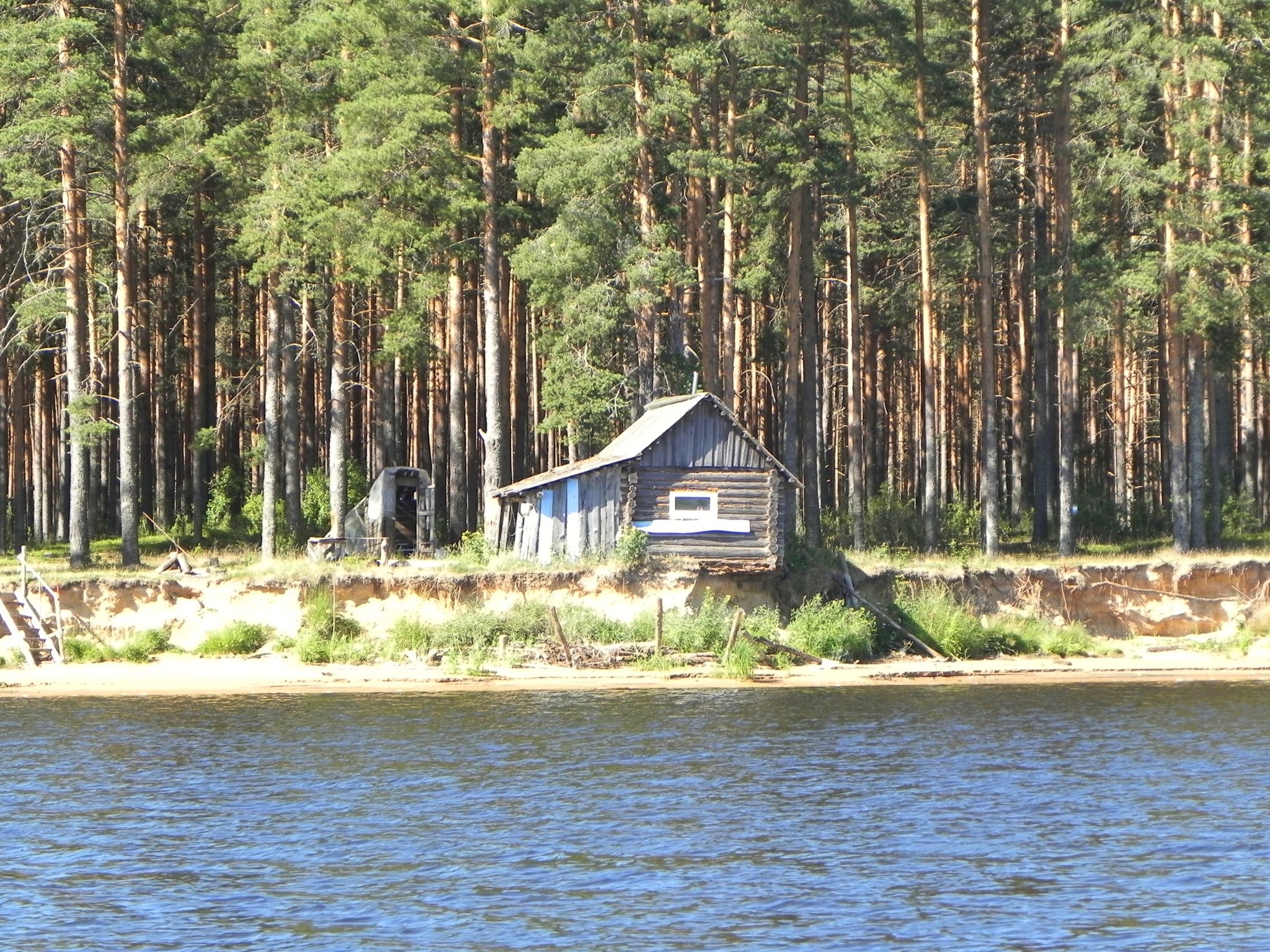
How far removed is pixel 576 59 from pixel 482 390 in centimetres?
1943

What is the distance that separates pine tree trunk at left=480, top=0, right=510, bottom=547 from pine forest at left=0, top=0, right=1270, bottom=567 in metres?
0.11

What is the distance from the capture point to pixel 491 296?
40531 mm

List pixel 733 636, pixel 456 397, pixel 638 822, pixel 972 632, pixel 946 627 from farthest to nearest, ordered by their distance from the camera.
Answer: pixel 456 397 → pixel 972 632 → pixel 946 627 → pixel 733 636 → pixel 638 822

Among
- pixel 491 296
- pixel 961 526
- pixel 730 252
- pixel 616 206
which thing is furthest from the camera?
pixel 961 526

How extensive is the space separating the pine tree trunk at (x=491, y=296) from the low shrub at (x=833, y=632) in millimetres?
8552

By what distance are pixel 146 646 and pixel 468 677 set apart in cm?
737

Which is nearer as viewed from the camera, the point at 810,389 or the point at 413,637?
the point at 413,637

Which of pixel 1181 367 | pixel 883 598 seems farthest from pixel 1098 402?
pixel 883 598

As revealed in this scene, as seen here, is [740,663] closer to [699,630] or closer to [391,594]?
[699,630]

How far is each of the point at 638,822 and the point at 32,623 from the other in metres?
19.4

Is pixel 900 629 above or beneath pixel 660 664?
above

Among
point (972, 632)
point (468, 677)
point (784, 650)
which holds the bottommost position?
point (468, 677)

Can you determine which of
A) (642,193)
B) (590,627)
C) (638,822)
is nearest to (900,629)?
(590,627)

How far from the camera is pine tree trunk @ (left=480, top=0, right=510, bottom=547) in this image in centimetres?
4031
